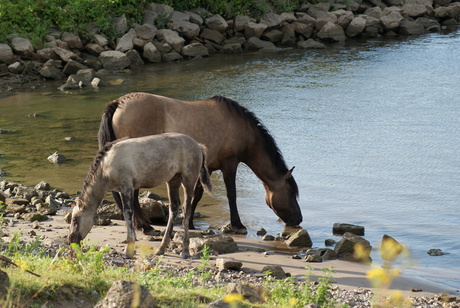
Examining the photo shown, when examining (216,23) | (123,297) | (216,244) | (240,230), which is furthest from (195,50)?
(123,297)

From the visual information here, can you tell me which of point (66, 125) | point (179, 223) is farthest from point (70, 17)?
point (179, 223)

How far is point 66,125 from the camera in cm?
1661

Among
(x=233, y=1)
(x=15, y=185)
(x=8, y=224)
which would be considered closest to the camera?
(x=8, y=224)

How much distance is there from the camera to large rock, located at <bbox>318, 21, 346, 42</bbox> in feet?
98.8

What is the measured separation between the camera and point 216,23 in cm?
2886

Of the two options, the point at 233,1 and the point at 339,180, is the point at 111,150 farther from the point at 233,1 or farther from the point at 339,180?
the point at 233,1

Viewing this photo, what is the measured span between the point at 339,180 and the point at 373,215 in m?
1.72

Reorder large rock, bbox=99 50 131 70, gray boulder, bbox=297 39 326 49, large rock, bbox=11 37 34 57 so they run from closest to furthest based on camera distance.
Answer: large rock, bbox=11 37 34 57 < large rock, bbox=99 50 131 70 < gray boulder, bbox=297 39 326 49

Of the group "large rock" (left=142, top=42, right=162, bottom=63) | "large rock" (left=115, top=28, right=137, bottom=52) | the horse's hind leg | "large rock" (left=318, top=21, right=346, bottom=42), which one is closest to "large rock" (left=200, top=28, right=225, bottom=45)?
"large rock" (left=142, top=42, right=162, bottom=63)

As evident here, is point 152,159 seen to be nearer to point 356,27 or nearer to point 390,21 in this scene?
point 356,27

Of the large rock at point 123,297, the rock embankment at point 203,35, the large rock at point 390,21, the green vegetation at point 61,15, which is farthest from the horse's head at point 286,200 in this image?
the large rock at point 390,21

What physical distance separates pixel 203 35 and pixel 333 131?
46.8 feet

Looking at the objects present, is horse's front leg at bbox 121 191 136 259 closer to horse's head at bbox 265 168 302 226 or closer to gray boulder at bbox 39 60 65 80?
horse's head at bbox 265 168 302 226

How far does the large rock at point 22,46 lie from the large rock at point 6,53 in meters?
0.38
